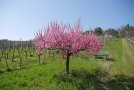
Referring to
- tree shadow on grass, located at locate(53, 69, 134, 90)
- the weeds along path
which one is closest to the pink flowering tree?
tree shadow on grass, located at locate(53, 69, 134, 90)

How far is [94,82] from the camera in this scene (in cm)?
1505

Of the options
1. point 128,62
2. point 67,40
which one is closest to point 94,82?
point 67,40

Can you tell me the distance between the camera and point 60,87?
1280 cm

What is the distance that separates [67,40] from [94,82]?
3.68 meters

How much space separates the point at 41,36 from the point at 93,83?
5519 mm

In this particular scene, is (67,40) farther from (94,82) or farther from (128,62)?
(128,62)

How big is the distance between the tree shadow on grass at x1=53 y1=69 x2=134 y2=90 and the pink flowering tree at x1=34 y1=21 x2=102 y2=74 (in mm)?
1785

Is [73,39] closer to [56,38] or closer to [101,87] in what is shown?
[56,38]

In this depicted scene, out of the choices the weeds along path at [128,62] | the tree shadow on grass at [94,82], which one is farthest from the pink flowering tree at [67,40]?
the weeds along path at [128,62]

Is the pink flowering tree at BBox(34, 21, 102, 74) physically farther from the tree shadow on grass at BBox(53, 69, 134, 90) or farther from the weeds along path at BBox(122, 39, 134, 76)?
the weeds along path at BBox(122, 39, 134, 76)

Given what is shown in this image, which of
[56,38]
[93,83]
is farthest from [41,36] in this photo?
[93,83]

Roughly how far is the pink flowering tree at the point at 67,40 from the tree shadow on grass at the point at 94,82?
1.78m

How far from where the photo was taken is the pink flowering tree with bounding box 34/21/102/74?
1652 centimetres

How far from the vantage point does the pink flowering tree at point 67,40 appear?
1652 centimetres
